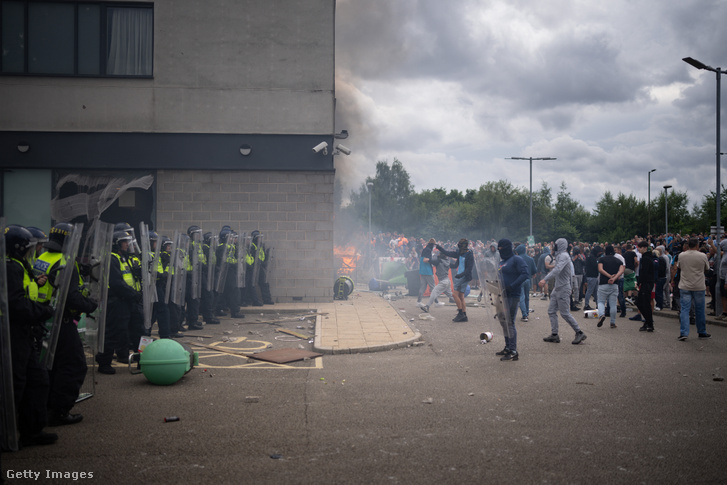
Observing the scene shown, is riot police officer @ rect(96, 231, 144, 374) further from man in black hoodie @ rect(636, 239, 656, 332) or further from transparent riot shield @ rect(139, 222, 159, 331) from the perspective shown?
man in black hoodie @ rect(636, 239, 656, 332)

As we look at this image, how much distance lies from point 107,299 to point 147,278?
3.19 feet

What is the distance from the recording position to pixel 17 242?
4.97m

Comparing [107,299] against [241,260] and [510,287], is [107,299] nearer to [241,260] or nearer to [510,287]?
[241,260]

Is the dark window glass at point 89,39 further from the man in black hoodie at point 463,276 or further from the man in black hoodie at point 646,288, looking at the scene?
the man in black hoodie at point 646,288

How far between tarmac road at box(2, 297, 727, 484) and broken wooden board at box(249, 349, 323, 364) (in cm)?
33

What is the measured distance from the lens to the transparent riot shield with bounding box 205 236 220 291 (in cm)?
1263

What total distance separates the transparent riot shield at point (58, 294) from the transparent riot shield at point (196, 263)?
6028 mm

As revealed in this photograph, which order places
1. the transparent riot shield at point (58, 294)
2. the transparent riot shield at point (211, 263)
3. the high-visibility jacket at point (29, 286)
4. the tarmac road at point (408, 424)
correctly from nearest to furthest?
the tarmac road at point (408, 424) → the high-visibility jacket at point (29, 286) → the transparent riot shield at point (58, 294) → the transparent riot shield at point (211, 263)

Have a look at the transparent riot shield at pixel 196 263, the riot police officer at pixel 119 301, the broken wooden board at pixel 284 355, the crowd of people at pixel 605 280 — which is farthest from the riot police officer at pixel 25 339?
the transparent riot shield at pixel 196 263

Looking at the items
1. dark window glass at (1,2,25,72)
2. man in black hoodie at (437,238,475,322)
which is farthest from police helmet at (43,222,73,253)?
dark window glass at (1,2,25,72)

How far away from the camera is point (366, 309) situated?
15516 mm

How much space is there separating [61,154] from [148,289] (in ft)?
31.1

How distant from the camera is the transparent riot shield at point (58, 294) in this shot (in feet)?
17.8

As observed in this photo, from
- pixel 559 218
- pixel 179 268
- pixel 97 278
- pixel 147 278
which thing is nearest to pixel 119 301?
pixel 147 278
